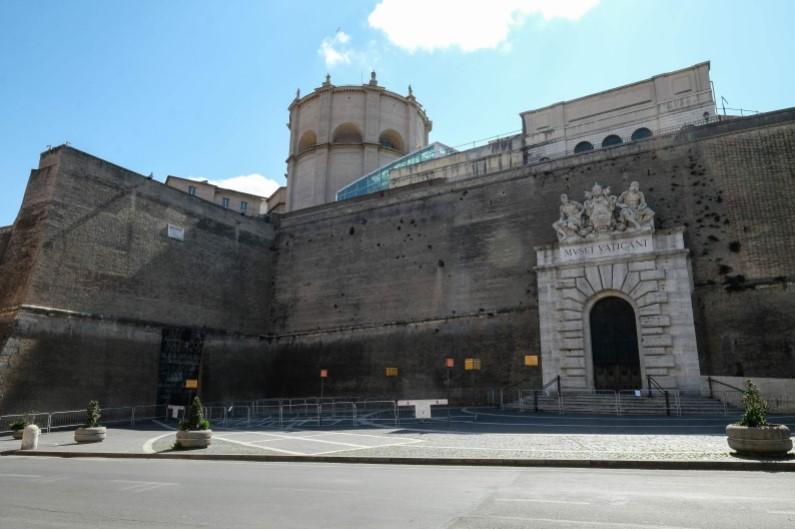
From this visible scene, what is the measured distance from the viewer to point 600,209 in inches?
908

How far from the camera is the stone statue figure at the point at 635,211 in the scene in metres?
22.3

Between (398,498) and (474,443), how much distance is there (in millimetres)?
6376

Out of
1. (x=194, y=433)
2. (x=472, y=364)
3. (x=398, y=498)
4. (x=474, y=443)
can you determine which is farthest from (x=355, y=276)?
(x=398, y=498)

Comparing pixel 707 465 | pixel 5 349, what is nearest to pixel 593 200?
pixel 707 465

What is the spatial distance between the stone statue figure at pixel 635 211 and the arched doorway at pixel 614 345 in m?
2.93

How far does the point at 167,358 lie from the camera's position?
86.4ft

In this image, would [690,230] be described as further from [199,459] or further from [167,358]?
[167,358]

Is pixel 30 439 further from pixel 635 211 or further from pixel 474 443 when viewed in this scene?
pixel 635 211

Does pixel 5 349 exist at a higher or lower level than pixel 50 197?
lower

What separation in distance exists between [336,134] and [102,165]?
18.7 metres

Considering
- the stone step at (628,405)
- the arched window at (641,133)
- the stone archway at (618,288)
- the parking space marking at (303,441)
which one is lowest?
the parking space marking at (303,441)

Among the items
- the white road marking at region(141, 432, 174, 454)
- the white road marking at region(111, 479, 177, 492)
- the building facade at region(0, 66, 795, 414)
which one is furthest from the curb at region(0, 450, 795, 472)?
the building facade at region(0, 66, 795, 414)

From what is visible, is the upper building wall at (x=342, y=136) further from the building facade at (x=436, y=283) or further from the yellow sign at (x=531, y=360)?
the yellow sign at (x=531, y=360)

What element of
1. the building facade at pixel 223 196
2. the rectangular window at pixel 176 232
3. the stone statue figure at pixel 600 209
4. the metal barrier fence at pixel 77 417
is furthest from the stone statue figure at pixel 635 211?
the building facade at pixel 223 196
